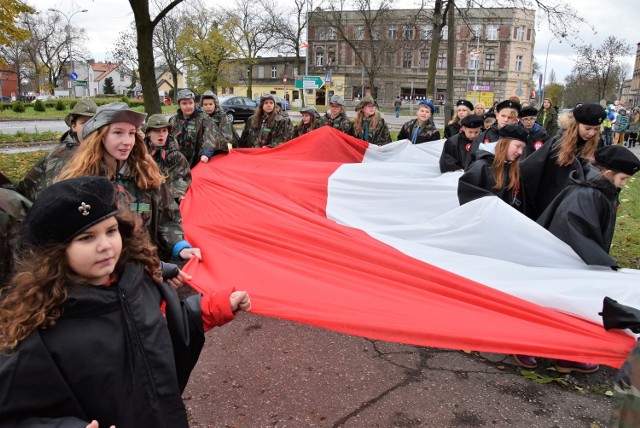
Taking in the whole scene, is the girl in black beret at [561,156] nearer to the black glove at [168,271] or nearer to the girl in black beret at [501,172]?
the girl in black beret at [501,172]

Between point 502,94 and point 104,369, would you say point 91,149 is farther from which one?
point 502,94

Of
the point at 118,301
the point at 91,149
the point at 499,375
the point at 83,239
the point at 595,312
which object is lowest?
the point at 499,375

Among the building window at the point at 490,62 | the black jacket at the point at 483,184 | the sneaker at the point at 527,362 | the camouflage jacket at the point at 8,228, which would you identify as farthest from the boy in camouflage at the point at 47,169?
the building window at the point at 490,62

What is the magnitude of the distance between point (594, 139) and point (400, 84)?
56299 millimetres

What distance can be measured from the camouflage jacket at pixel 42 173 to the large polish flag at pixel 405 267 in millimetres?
966

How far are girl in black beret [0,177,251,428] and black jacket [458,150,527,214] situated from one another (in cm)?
284

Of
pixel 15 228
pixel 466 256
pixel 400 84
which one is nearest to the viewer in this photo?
pixel 15 228

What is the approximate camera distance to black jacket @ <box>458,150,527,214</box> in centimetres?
409

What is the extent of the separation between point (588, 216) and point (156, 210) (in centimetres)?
269

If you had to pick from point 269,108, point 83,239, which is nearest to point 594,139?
point 83,239

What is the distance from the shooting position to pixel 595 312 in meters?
2.46

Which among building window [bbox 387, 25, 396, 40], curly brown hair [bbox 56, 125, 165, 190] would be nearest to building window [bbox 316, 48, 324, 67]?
building window [bbox 387, 25, 396, 40]

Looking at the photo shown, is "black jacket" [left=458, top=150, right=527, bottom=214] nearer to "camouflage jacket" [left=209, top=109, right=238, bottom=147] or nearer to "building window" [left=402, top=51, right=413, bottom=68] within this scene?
"camouflage jacket" [left=209, top=109, right=238, bottom=147]

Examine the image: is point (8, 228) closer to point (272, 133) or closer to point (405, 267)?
point (405, 267)
